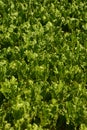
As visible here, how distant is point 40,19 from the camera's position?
7527 mm

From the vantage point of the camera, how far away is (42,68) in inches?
218

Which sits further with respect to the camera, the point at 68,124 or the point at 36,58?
the point at 36,58

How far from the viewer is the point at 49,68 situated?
5.90m

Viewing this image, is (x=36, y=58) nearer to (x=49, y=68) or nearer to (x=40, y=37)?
(x=49, y=68)

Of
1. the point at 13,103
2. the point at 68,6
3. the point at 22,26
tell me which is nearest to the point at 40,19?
the point at 22,26

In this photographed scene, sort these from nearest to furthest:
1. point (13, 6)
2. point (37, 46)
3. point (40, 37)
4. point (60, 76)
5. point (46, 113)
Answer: point (46, 113) < point (60, 76) < point (37, 46) < point (40, 37) < point (13, 6)

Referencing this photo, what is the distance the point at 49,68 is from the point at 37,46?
0.55 metres

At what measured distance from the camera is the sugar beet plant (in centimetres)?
479

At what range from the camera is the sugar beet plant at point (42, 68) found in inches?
188

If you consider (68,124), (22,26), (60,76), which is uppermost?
(22,26)

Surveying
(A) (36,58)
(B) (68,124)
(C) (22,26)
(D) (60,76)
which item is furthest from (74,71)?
(C) (22,26)

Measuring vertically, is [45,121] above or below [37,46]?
below

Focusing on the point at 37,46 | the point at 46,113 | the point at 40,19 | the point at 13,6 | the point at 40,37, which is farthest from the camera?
the point at 13,6

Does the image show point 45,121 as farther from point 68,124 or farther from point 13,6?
point 13,6
